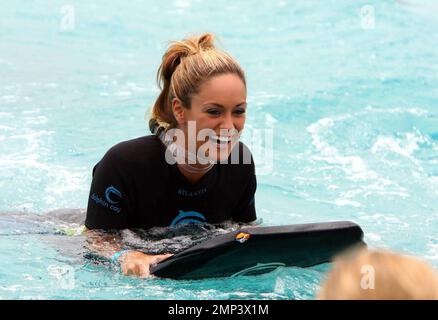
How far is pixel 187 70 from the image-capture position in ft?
10.9

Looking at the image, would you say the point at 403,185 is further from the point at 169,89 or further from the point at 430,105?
the point at 169,89

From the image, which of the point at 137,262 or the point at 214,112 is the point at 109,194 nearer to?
the point at 137,262

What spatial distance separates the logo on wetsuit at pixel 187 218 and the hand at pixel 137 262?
0.28 meters

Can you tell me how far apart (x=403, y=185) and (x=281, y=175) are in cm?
88

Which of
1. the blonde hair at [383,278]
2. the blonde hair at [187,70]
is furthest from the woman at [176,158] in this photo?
the blonde hair at [383,278]

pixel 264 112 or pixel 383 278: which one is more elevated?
pixel 264 112

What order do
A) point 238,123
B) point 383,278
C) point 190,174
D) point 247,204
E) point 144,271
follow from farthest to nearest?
point 247,204 → point 190,174 → point 238,123 → point 144,271 → point 383,278

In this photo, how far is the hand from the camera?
3160mm

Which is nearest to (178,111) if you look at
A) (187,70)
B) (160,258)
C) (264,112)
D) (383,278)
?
→ (187,70)

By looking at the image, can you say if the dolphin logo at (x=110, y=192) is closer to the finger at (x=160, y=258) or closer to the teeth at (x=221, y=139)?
the finger at (x=160, y=258)

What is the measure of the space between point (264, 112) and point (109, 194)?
12.4 ft

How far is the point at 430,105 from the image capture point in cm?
716

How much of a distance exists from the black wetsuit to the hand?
191 mm
